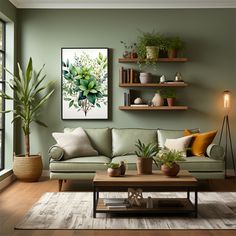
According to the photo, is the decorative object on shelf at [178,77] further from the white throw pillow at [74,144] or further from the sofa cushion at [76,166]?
the sofa cushion at [76,166]

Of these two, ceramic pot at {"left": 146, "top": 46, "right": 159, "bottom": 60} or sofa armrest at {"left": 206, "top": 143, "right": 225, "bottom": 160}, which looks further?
ceramic pot at {"left": 146, "top": 46, "right": 159, "bottom": 60}

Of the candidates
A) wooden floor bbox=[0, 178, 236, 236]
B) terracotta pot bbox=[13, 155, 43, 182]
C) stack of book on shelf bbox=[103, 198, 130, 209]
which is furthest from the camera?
terracotta pot bbox=[13, 155, 43, 182]

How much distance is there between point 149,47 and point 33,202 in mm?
3098

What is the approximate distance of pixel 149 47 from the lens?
720 cm

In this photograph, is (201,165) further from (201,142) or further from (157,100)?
(157,100)

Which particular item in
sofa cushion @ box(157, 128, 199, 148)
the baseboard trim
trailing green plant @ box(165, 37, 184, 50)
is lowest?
the baseboard trim

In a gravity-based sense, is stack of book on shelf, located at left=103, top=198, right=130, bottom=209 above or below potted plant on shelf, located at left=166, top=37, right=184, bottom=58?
below

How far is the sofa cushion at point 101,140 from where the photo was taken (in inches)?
276

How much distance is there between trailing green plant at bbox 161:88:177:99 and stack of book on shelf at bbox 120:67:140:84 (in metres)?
0.47

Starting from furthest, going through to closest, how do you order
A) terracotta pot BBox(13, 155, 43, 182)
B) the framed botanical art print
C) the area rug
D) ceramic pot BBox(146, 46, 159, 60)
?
1. the framed botanical art print
2. ceramic pot BBox(146, 46, 159, 60)
3. terracotta pot BBox(13, 155, 43, 182)
4. the area rug

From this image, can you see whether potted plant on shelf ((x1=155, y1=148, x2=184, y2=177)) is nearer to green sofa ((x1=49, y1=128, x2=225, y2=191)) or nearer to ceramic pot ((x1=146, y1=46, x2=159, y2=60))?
green sofa ((x1=49, y1=128, x2=225, y2=191))

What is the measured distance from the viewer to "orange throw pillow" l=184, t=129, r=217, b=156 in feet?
21.5

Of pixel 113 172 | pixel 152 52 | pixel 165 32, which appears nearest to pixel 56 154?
pixel 113 172

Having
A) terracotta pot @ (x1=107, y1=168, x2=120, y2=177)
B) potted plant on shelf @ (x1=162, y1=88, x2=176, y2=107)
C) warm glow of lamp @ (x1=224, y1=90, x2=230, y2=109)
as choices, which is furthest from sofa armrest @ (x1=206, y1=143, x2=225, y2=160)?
terracotta pot @ (x1=107, y1=168, x2=120, y2=177)
